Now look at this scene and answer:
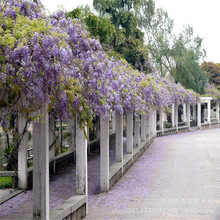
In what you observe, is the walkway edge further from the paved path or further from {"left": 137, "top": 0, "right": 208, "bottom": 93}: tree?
{"left": 137, "top": 0, "right": 208, "bottom": 93}: tree

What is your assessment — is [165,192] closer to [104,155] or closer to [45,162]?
[104,155]

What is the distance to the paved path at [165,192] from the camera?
755 cm

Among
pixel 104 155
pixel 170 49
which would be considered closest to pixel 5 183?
pixel 104 155

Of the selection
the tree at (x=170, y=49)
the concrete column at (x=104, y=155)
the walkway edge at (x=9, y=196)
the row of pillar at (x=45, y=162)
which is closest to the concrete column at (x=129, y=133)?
the row of pillar at (x=45, y=162)

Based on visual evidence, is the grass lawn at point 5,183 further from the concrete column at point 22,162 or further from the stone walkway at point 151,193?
the stone walkway at point 151,193

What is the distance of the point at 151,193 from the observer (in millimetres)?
9266

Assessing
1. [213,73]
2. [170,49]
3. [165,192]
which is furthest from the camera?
[213,73]

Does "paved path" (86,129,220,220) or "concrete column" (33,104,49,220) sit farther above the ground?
"concrete column" (33,104,49,220)

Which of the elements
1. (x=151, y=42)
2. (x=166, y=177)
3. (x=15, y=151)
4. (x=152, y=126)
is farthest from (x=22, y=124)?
(x=151, y=42)

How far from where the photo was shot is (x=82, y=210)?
7238mm

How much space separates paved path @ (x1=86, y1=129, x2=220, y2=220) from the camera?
7551 mm

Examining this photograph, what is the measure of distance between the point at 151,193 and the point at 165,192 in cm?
34

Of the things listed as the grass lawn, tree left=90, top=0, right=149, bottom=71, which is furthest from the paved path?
tree left=90, top=0, right=149, bottom=71

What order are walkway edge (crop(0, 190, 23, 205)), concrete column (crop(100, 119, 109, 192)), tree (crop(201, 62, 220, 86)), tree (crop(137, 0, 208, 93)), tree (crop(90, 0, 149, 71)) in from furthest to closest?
tree (crop(201, 62, 220, 86)), tree (crop(137, 0, 208, 93)), tree (crop(90, 0, 149, 71)), concrete column (crop(100, 119, 109, 192)), walkway edge (crop(0, 190, 23, 205))
